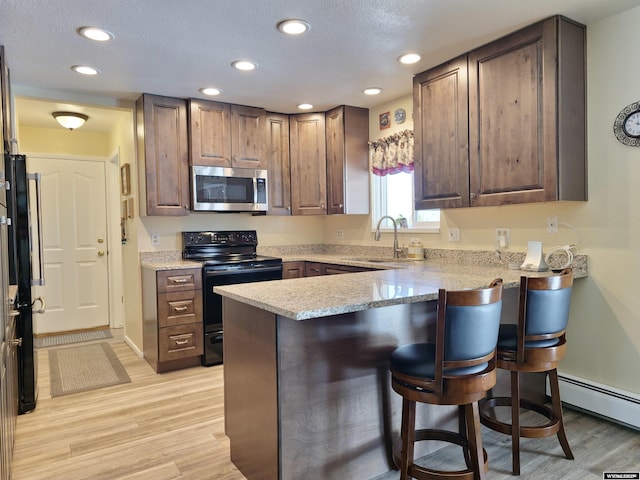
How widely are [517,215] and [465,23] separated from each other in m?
1.30

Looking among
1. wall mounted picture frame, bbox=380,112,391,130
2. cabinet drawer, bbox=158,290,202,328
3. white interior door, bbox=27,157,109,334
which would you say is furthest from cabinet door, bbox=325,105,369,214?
white interior door, bbox=27,157,109,334

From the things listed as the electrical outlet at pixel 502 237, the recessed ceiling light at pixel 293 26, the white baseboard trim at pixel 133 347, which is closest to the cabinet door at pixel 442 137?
the electrical outlet at pixel 502 237

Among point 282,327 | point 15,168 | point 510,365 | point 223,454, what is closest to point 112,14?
point 15,168

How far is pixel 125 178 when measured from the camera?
430 cm

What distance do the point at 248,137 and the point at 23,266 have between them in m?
2.16

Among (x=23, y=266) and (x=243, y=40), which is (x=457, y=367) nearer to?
(x=243, y=40)

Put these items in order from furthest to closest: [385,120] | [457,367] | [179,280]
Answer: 1. [385,120]
2. [179,280]
3. [457,367]

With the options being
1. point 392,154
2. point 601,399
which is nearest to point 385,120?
Result: point 392,154

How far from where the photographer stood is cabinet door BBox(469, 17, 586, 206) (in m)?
2.45

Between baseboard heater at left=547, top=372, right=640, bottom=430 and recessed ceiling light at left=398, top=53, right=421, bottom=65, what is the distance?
2.30 meters

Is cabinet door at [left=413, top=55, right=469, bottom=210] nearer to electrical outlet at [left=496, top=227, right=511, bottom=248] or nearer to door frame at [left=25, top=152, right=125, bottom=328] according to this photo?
electrical outlet at [left=496, top=227, right=511, bottom=248]

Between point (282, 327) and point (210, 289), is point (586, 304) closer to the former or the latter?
point (282, 327)

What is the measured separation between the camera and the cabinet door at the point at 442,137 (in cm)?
296

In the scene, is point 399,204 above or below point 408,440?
above
